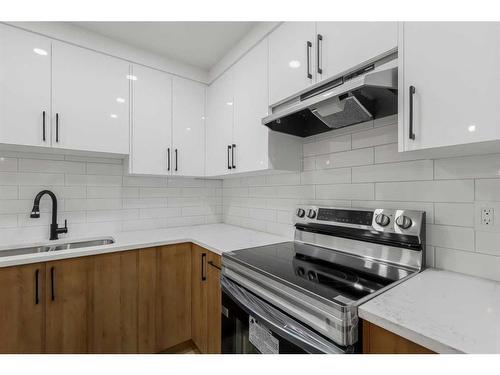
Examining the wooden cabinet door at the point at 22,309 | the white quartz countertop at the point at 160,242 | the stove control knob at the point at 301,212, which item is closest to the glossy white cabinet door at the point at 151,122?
the white quartz countertop at the point at 160,242

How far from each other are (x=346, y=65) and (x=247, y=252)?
43.1 inches

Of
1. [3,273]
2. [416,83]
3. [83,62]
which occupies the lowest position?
[3,273]

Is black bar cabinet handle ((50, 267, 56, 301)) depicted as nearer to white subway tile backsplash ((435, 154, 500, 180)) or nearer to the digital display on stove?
the digital display on stove

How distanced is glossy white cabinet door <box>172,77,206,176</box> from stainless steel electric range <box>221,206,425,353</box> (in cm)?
109

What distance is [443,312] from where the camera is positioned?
0.73 metres

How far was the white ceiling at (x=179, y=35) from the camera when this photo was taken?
171cm

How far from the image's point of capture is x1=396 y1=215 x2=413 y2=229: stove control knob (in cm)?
114

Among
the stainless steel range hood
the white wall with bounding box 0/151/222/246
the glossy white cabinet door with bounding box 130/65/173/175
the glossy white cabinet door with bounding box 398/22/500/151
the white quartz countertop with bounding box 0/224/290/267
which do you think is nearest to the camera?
the glossy white cabinet door with bounding box 398/22/500/151

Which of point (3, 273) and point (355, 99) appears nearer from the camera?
point (355, 99)

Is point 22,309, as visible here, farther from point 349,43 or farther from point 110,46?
point 349,43

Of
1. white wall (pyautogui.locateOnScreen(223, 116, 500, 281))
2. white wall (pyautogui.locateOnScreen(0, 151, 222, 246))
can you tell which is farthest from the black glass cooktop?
white wall (pyautogui.locateOnScreen(0, 151, 222, 246))
